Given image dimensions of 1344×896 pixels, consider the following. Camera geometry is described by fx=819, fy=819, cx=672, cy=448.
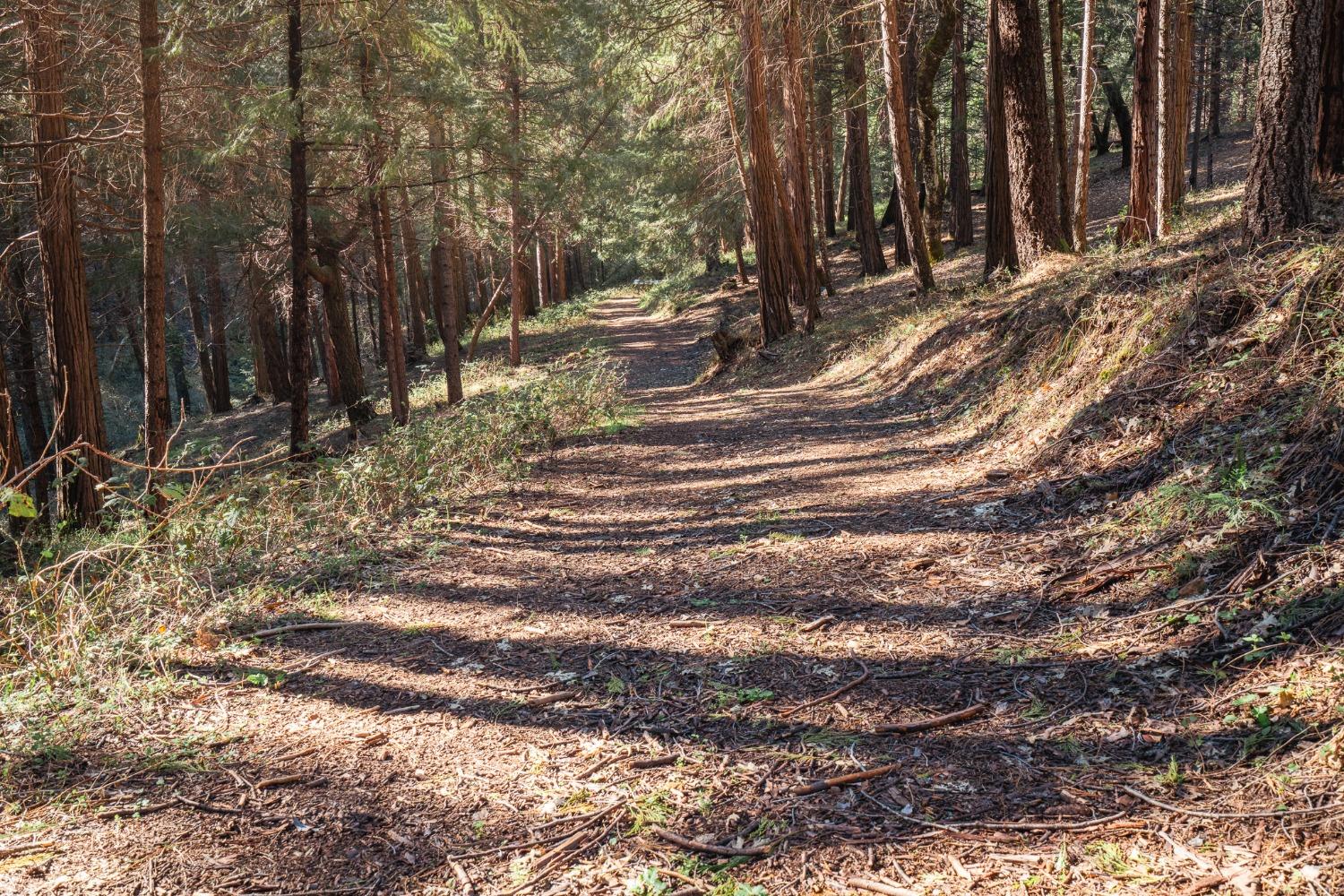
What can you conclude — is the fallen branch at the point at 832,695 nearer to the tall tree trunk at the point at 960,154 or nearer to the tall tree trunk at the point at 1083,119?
the tall tree trunk at the point at 1083,119

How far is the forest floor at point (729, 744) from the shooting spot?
2250 mm

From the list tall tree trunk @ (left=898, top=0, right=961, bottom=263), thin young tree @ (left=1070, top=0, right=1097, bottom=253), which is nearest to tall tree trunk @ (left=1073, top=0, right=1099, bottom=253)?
thin young tree @ (left=1070, top=0, right=1097, bottom=253)

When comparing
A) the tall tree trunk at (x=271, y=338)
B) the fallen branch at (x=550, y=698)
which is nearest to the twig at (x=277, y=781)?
the fallen branch at (x=550, y=698)

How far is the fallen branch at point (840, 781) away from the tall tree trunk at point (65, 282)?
9.66m

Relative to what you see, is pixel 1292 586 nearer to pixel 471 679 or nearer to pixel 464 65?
pixel 471 679

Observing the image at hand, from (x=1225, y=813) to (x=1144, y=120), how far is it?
1092 cm

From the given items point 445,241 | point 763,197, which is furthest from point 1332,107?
point 445,241

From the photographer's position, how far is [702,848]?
2.38 metres

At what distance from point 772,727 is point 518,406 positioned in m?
6.78

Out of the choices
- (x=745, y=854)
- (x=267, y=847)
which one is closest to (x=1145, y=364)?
(x=745, y=854)

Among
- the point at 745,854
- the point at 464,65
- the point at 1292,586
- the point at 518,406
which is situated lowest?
the point at 745,854

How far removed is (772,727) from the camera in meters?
2.99

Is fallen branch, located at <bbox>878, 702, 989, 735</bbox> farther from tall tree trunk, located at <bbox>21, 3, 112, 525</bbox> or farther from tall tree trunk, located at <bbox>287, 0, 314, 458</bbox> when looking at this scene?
tall tree trunk, located at <bbox>21, 3, 112, 525</bbox>

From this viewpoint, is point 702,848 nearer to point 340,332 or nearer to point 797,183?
point 797,183
